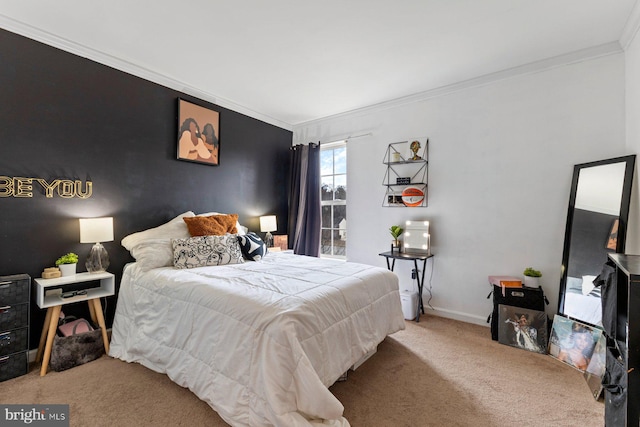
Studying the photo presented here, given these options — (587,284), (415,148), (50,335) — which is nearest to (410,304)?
(587,284)

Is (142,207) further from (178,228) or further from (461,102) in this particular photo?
(461,102)

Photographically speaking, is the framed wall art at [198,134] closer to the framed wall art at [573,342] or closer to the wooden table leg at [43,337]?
the wooden table leg at [43,337]

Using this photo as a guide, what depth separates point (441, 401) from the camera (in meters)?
1.77

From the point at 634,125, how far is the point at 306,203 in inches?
132

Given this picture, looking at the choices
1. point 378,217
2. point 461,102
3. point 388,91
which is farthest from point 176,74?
point 461,102

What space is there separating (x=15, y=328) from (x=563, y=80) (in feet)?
15.8

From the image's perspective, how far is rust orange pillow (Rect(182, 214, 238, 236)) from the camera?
2824 mm

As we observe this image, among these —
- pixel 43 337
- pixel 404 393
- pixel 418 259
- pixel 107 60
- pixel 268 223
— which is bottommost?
pixel 404 393

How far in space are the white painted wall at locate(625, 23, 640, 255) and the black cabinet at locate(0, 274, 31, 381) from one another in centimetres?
444

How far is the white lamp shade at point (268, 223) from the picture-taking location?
3.87 metres

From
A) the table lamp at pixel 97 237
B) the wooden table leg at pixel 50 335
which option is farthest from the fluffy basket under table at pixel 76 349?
the table lamp at pixel 97 237

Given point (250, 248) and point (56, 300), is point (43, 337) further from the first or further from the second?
point (250, 248)

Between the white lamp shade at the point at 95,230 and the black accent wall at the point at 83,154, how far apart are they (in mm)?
231

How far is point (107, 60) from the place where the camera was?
8.40 feet
